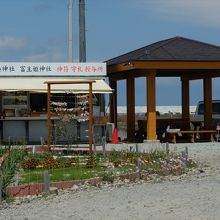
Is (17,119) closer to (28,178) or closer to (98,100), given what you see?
(98,100)

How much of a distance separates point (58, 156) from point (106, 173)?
12.6 feet

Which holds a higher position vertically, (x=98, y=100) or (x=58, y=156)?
(x=98, y=100)

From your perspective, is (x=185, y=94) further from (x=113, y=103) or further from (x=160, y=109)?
(x=160, y=109)

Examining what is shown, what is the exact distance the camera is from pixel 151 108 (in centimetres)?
2761

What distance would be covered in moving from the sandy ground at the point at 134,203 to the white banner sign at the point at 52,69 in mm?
14564

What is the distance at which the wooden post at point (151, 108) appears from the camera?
Result: 2750 cm

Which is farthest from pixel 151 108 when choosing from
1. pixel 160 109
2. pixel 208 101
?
pixel 160 109

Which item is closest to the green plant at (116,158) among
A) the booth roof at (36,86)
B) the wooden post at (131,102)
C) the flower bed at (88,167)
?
the flower bed at (88,167)

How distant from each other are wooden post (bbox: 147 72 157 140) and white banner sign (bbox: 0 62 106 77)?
2378 millimetres

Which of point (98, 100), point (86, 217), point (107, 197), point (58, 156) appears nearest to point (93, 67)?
point (98, 100)

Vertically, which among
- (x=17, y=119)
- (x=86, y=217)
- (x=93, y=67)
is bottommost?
(x=86, y=217)

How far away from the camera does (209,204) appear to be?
10.8 metres

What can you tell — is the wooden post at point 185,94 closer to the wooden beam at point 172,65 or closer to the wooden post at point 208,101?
the wooden post at point 208,101

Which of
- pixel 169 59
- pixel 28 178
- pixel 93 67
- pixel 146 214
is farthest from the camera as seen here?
pixel 93 67
